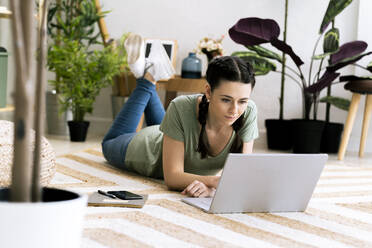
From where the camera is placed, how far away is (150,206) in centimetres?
202

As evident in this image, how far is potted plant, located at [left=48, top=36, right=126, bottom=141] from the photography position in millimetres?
3891

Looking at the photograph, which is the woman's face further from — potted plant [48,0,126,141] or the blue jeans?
potted plant [48,0,126,141]

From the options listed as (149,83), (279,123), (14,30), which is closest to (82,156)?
(149,83)

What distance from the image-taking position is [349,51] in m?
3.79

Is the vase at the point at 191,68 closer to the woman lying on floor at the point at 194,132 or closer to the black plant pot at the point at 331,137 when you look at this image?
the black plant pot at the point at 331,137

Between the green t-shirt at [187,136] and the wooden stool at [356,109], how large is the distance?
153 cm

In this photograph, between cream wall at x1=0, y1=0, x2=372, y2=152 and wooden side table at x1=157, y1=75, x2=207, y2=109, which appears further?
cream wall at x1=0, y1=0, x2=372, y2=152

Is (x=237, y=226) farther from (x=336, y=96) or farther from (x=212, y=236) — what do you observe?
(x=336, y=96)

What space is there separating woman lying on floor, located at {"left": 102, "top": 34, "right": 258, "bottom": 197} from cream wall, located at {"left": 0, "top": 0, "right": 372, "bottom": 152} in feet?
5.26

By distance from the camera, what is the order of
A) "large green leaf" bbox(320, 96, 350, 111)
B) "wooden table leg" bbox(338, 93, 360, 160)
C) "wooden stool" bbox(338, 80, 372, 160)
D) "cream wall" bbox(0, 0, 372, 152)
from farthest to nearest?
"cream wall" bbox(0, 0, 372, 152) < "large green leaf" bbox(320, 96, 350, 111) < "wooden table leg" bbox(338, 93, 360, 160) < "wooden stool" bbox(338, 80, 372, 160)

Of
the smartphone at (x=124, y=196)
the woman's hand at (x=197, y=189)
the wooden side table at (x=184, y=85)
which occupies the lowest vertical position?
the smartphone at (x=124, y=196)

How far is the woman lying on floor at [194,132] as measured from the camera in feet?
6.72

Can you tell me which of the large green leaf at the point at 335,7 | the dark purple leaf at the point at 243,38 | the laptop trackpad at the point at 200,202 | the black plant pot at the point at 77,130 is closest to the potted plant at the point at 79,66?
the black plant pot at the point at 77,130

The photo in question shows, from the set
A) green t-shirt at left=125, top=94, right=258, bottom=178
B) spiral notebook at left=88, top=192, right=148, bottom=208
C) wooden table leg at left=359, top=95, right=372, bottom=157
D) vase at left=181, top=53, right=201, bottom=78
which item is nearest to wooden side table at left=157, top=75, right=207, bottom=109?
vase at left=181, top=53, right=201, bottom=78
